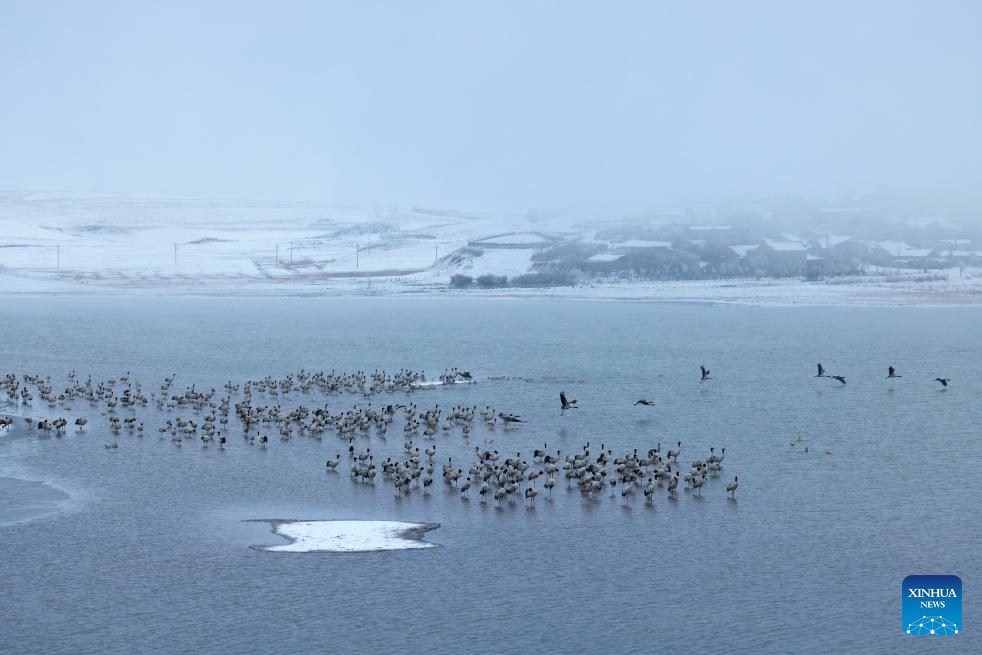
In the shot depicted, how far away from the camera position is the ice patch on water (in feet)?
99.5

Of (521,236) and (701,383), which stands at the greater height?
(521,236)

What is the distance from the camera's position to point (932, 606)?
25.5 m

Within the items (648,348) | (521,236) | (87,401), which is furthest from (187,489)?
(521,236)

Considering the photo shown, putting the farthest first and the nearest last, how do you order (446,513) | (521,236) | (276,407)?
(521,236) → (276,407) → (446,513)

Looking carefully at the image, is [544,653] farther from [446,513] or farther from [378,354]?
[378,354]

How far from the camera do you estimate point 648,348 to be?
8312 cm

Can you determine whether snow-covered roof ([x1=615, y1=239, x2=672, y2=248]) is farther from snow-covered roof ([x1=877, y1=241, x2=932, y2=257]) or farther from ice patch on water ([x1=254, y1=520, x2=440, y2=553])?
ice patch on water ([x1=254, y1=520, x2=440, y2=553])

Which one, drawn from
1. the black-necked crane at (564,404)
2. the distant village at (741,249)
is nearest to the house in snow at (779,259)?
the distant village at (741,249)

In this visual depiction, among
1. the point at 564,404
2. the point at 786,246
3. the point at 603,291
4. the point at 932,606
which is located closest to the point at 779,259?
the point at 786,246

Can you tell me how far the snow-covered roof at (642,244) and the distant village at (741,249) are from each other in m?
0.14

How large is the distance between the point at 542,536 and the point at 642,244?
14359cm

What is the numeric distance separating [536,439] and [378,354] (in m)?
35.0

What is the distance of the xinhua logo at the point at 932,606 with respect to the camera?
24.8 metres

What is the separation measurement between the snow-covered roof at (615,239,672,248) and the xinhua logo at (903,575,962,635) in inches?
5692
